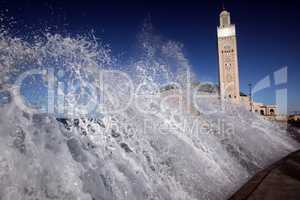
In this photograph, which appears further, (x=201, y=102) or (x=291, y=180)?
(x=201, y=102)

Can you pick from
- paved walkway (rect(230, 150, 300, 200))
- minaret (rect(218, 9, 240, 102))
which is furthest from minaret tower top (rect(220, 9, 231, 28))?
paved walkway (rect(230, 150, 300, 200))

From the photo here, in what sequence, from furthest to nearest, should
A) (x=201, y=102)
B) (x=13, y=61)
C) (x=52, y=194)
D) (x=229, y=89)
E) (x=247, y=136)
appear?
(x=229, y=89)
(x=201, y=102)
(x=247, y=136)
(x=13, y=61)
(x=52, y=194)

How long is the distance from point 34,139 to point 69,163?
2.04 feet

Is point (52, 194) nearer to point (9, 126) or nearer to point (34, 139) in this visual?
point (34, 139)

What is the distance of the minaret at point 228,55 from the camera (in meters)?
63.9

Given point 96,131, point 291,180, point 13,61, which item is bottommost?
point 291,180

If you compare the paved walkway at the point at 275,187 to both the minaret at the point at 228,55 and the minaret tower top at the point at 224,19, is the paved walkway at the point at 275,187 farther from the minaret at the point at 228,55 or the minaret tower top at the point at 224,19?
the minaret tower top at the point at 224,19

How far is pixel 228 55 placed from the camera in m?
65.5

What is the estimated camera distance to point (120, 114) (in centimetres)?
542

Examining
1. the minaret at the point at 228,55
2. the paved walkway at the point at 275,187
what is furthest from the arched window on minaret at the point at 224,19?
the paved walkway at the point at 275,187

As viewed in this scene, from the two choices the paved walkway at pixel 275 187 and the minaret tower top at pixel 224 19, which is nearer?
the paved walkway at pixel 275 187

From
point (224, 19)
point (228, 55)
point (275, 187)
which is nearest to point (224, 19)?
point (224, 19)

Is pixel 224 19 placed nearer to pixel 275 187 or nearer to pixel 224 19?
pixel 224 19

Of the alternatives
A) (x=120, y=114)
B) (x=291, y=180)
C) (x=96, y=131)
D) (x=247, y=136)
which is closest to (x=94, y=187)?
(x=96, y=131)
